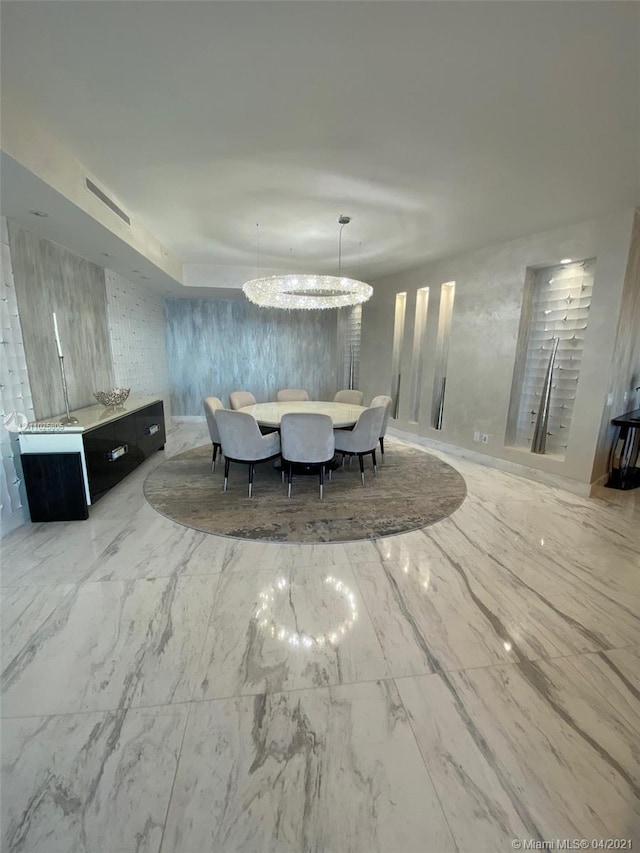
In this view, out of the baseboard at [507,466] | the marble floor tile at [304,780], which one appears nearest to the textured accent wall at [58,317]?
the marble floor tile at [304,780]

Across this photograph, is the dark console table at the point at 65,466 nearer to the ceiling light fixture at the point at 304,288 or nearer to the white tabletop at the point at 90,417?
the white tabletop at the point at 90,417

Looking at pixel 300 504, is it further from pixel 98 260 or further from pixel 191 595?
pixel 98 260

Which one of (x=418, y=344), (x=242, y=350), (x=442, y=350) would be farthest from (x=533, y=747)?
(x=242, y=350)

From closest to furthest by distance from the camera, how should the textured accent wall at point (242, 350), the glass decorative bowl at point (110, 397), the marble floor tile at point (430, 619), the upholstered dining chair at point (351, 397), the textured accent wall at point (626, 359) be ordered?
the marble floor tile at point (430, 619)
the textured accent wall at point (626, 359)
the glass decorative bowl at point (110, 397)
the upholstered dining chair at point (351, 397)
the textured accent wall at point (242, 350)

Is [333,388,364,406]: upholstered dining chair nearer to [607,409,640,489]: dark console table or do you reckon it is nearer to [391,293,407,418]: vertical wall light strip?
[391,293,407,418]: vertical wall light strip

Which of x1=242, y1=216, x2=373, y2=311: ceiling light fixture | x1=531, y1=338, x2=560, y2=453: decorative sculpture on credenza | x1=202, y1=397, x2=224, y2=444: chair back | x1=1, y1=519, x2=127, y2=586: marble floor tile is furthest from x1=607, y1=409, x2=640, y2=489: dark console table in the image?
x1=1, y1=519, x2=127, y2=586: marble floor tile

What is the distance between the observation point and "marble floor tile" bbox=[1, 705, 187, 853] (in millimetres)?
995

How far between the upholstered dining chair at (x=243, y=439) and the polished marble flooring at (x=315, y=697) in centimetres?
105

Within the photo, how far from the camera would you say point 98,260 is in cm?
397

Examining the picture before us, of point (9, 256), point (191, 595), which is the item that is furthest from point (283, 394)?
point (191, 595)

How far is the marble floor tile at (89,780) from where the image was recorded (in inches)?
39.2

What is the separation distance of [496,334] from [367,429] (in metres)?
2.19

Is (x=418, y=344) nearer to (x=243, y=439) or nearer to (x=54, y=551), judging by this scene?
(x=243, y=439)

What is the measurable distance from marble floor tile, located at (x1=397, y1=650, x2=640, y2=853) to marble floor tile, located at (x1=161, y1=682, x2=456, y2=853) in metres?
0.09
